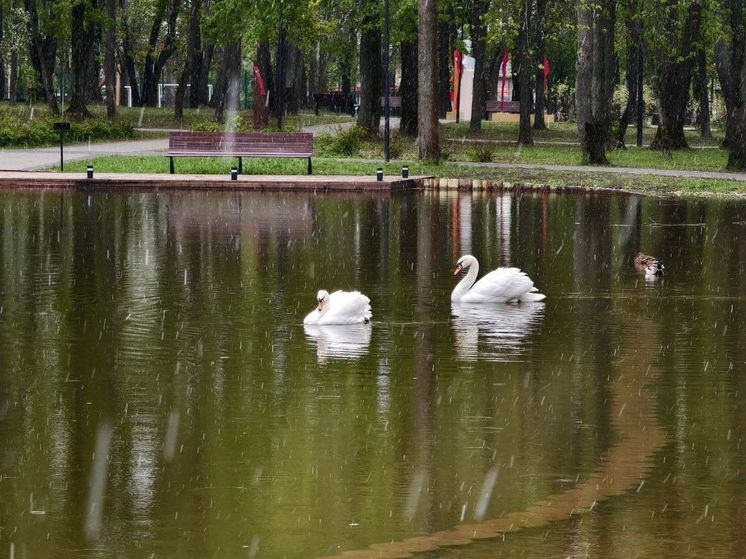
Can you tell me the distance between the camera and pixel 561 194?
31.1 m

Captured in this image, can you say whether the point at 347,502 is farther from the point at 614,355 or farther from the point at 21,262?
the point at 21,262

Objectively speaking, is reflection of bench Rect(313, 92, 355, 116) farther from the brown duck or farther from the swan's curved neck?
the swan's curved neck

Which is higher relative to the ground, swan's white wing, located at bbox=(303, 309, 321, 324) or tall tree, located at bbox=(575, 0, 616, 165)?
tall tree, located at bbox=(575, 0, 616, 165)

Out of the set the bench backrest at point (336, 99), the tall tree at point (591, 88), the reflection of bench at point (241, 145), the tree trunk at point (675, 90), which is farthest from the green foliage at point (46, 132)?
the bench backrest at point (336, 99)

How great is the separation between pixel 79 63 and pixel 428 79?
21329 millimetres

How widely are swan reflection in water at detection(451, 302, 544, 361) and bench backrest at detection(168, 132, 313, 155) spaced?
1846cm

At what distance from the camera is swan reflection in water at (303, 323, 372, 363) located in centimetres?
1266

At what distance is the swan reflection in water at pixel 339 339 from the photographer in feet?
41.5

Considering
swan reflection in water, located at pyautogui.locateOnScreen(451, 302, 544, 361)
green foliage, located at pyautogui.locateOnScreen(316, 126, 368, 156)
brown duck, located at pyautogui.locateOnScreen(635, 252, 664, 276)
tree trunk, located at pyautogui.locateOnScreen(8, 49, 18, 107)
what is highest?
tree trunk, located at pyautogui.locateOnScreen(8, 49, 18, 107)

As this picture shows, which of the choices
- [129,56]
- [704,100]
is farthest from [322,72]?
[704,100]

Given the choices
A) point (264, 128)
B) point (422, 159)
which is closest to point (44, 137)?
point (264, 128)

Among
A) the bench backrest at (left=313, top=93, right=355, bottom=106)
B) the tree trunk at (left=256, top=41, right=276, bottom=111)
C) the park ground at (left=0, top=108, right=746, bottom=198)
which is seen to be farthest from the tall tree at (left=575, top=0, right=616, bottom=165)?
the bench backrest at (left=313, top=93, right=355, bottom=106)

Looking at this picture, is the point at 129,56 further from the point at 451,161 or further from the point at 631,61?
the point at 451,161

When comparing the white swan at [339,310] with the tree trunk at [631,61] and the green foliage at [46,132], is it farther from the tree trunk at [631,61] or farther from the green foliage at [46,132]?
the green foliage at [46,132]
